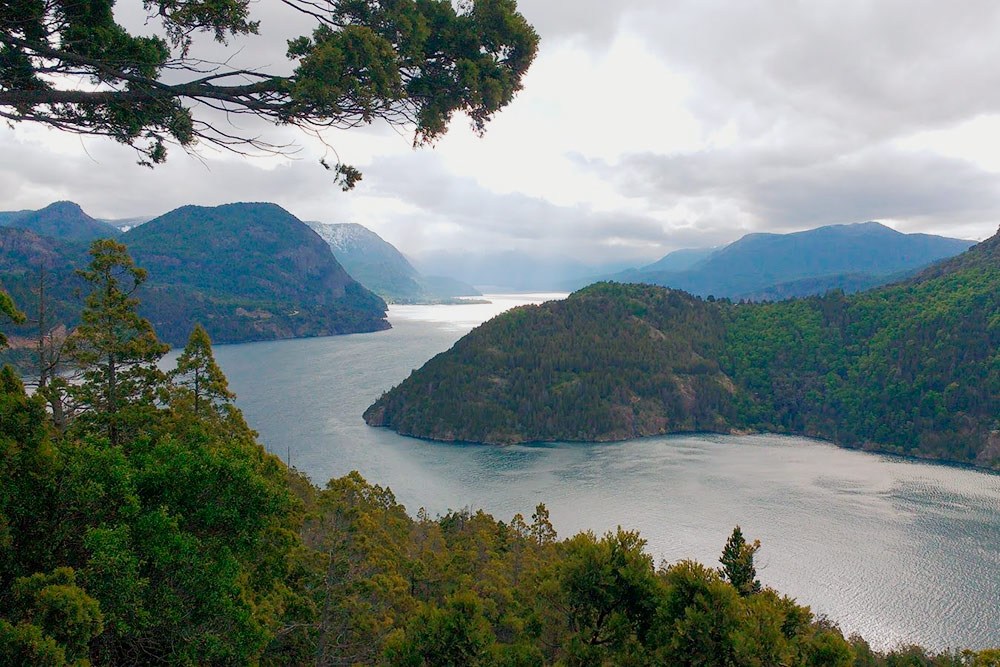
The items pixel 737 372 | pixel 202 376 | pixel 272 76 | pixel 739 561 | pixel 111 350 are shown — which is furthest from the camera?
pixel 737 372

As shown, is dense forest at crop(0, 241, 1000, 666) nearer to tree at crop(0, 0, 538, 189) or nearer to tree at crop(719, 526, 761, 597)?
tree at crop(0, 0, 538, 189)

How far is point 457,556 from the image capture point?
93.1ft

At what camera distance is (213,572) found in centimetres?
1061

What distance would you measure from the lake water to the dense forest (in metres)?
38.7

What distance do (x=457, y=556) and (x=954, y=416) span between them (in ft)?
339

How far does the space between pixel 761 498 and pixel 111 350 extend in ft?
232

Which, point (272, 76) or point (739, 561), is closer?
point (272, 76)

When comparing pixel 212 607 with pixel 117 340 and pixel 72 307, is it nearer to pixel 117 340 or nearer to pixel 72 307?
pixel 117 340

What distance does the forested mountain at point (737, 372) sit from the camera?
103750 millimetres

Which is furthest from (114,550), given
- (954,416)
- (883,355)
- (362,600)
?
(883,355)

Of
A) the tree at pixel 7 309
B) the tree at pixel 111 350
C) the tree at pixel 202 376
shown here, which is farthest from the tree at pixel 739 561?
the tree at pixel 7 309

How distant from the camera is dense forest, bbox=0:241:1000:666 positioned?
30.6 feet

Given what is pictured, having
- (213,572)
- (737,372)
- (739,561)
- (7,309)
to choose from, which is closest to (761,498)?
(739,561)

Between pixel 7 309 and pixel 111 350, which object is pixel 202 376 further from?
pixel 7 309
